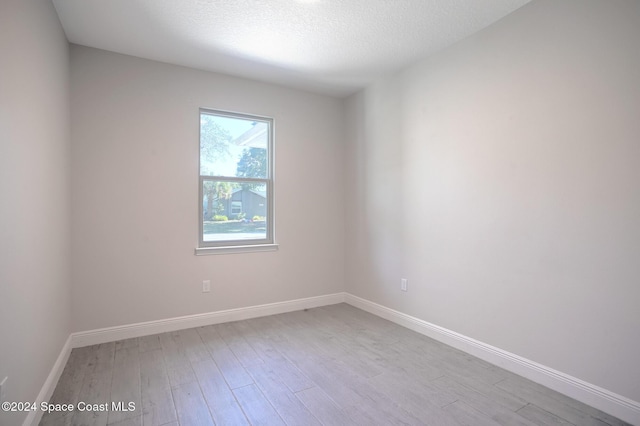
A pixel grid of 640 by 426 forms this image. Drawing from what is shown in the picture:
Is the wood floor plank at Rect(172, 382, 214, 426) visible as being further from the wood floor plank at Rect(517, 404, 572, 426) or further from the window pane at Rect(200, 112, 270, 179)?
the window pane at Rect(200, 112, 270, 179)

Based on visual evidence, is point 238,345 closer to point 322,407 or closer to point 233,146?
point 322,407

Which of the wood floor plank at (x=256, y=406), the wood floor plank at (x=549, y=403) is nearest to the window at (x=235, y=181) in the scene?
the wood floor plank at (x=256, y=406)

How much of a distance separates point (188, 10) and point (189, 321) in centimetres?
278

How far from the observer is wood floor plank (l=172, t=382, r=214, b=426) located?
6.08 ft

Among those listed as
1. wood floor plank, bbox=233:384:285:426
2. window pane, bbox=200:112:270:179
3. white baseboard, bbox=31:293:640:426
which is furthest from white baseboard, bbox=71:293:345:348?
window pane, bbox=200:112:270:179

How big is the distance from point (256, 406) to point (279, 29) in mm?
2748

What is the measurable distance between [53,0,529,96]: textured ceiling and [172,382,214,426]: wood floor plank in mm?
2677

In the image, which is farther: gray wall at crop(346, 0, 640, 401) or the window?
the window

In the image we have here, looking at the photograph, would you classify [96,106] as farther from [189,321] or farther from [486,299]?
[486,299]

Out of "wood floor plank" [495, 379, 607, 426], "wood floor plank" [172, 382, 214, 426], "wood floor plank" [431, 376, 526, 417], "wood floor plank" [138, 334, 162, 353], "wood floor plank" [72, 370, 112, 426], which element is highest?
"wood floor plank" [495, 379, 607, 426]

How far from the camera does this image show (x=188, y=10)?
94.3 inches

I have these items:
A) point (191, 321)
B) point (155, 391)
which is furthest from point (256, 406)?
point (191, 321)

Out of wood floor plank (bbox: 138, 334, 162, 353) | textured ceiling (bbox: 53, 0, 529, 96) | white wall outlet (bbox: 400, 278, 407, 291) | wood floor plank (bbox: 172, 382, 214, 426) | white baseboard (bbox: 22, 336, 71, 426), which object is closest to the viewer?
white baseboard (bbox: 22, 336, 71, 426)

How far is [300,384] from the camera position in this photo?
2250 millimetres
